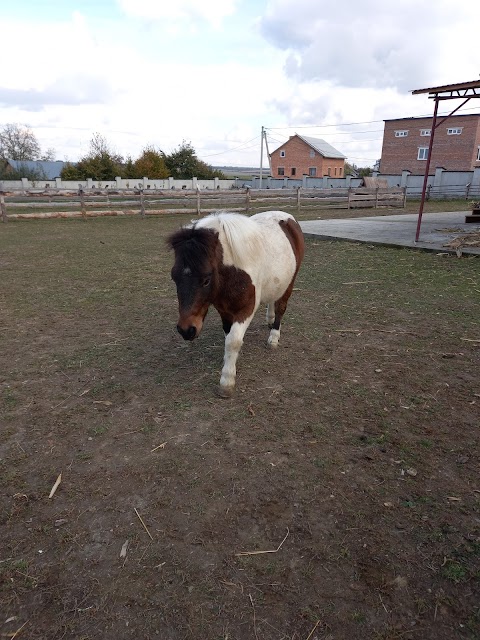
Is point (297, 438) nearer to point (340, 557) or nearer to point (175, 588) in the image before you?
point (340, 557)

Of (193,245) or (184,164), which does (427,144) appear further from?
(193,245)

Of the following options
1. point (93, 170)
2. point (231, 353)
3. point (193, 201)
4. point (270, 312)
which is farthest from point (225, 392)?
point (93, 170)

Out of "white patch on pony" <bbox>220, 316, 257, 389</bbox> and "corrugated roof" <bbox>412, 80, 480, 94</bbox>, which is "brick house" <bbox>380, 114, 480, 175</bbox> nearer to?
"corrugated roof" <bbox>412, 80, 480, 94</bbox>

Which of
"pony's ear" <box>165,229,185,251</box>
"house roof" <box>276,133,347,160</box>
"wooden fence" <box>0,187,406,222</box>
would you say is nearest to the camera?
"pony's ear" <box>165,229,185,251</box>

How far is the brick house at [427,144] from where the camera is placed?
125ft

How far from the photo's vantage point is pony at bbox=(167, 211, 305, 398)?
2.83 m

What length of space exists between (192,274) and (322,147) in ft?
190

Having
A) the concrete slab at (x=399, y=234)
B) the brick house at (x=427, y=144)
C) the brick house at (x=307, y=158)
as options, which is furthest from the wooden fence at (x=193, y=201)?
the brick house at (x=307, y=158)

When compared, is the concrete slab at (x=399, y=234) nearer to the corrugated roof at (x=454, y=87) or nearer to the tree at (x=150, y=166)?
the corrugated roof at (x=454, y=87)

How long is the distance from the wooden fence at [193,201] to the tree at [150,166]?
17.4 m

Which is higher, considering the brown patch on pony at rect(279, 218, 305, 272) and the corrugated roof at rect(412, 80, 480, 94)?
the corrugated roof at rect(412, 80, 480, 94)

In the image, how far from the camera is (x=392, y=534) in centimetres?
204

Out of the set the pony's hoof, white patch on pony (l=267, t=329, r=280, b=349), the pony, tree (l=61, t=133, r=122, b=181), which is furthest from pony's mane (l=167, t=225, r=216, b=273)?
tree (l=61, t=133, r=122, b=181)

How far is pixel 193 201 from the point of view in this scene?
21.6m
